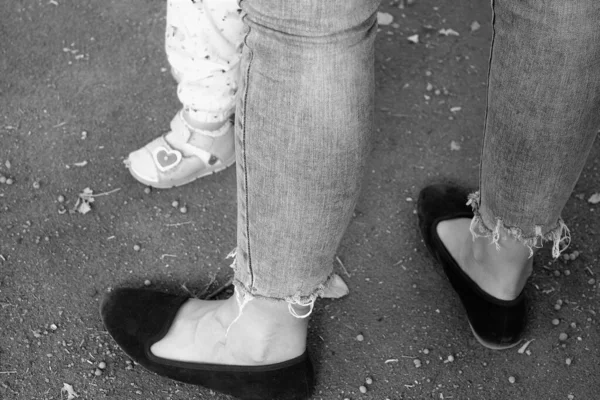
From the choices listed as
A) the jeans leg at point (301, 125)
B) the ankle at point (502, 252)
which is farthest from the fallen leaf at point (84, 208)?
the ankle at point (502, 252)

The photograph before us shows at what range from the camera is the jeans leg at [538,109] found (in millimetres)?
826

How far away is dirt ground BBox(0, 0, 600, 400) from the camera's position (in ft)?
4.23

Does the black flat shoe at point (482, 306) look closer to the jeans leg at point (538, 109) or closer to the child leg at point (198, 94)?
the jeans leg at point (538, 109)

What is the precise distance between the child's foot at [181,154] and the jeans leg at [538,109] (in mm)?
708

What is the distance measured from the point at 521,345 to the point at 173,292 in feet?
2.53

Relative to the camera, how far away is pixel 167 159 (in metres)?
1.54

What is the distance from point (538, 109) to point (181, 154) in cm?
90

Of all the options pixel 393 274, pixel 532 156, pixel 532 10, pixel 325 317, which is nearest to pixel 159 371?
pixel 325 317

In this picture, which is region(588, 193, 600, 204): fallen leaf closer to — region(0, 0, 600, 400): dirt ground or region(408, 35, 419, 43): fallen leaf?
region(0, 0, 600, 400): dirt ground

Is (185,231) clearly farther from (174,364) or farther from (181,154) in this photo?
(174,364)

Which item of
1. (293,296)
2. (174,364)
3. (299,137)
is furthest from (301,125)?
(174,364)

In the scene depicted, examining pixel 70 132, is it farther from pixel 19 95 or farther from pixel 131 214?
pixel 131 214

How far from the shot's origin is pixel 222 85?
1360 millimetres

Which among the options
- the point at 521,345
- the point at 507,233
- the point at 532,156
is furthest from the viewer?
the point at 521,345
